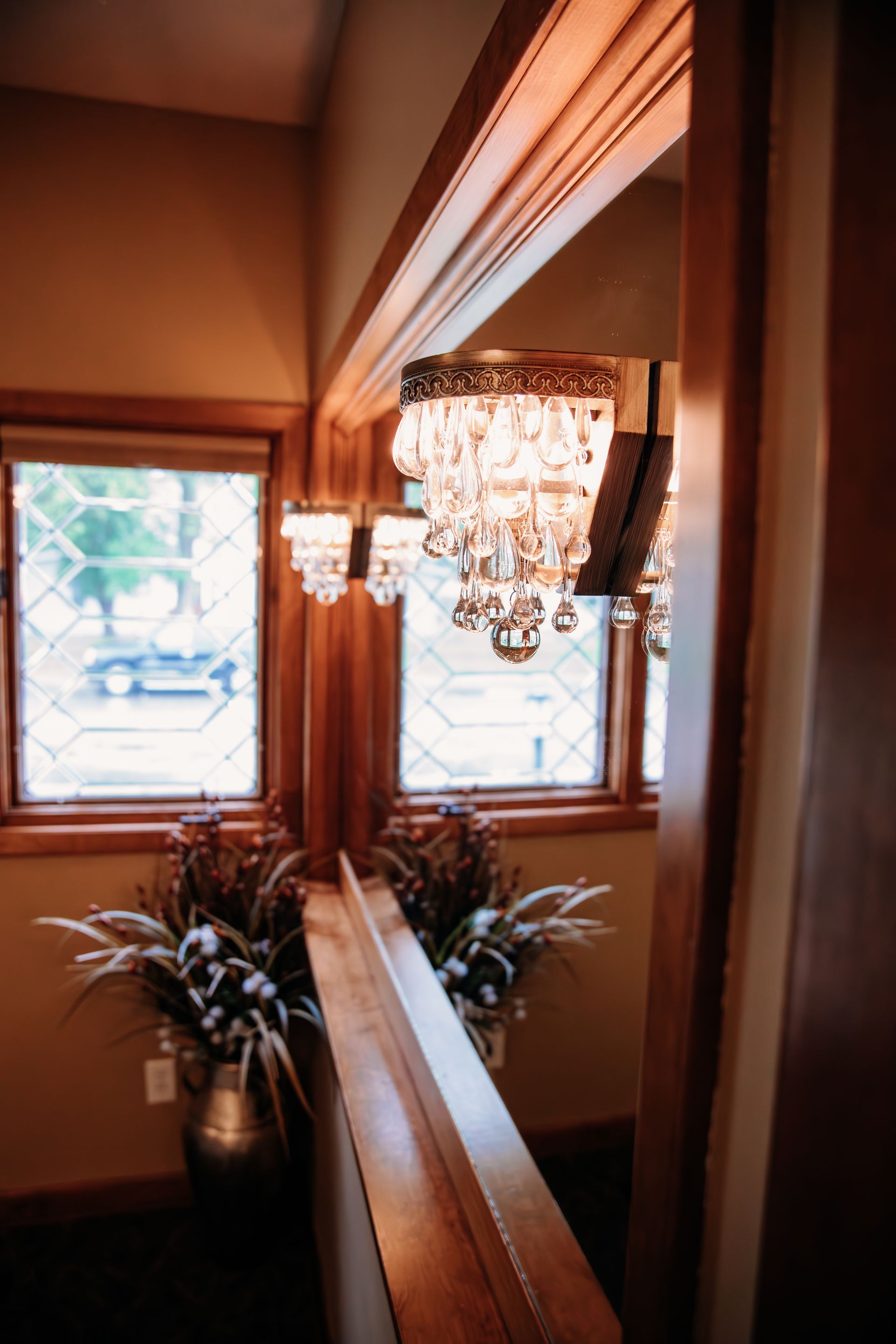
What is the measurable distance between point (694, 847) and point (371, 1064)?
1.31 metres

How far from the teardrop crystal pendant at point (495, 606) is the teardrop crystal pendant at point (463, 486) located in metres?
0.08

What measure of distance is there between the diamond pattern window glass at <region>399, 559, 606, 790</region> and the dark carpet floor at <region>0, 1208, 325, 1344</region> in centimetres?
140

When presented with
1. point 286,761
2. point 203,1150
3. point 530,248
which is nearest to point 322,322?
point 286,761

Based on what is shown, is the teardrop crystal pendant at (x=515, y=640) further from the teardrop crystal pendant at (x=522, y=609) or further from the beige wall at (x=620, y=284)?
the beige wall at (x=620, y=284)

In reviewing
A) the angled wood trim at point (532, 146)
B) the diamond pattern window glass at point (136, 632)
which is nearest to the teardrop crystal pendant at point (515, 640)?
the angled wood trim at point (532, 146)

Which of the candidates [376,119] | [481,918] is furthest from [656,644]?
[376,119]

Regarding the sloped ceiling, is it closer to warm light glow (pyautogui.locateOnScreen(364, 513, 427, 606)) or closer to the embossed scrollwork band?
warm light glow (pyautogui.locateOnScreen(364, 513, 427, 606))

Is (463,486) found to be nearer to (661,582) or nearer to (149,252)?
(661,582)

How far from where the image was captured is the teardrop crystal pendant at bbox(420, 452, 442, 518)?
2.58 ft

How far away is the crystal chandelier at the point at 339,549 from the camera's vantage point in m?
1.79

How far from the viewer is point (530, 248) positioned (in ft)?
3.07

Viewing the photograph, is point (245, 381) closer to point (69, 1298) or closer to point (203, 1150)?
point (203, 1150)

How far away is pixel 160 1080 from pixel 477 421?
237cm

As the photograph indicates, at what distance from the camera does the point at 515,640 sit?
32.1 inches
